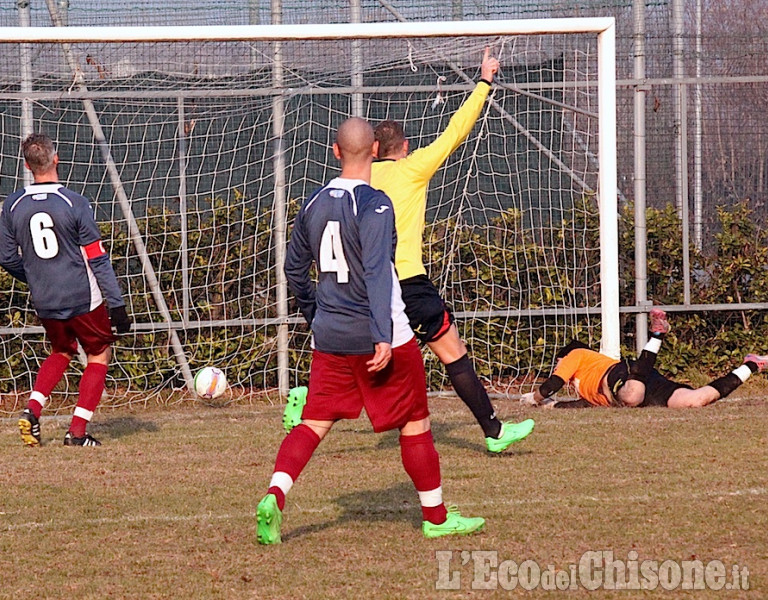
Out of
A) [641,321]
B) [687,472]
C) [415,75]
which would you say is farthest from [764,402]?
[415,75]

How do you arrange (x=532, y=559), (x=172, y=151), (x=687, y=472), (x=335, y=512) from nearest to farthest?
(x=532, y=559) < (x=335, y=512) < (x=687, y=472) < (x=172, y=151)

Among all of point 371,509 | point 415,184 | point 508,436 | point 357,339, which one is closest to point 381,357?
point 357,339

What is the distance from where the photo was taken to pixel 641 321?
35.9ft

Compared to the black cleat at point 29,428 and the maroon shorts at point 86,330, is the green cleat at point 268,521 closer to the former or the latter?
the maroon shorts at point 86,330

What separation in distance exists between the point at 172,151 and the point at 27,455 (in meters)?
3.76

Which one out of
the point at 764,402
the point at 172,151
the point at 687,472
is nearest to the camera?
the point at 687,472

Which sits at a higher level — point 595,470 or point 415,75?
point 415,75

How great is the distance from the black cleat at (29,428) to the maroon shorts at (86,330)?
0.50 meters

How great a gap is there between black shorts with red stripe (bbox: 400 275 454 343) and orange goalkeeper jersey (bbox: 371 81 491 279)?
0.19 ft

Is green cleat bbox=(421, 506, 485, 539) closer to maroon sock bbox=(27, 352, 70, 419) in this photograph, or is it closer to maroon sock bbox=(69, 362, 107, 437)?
maroon sock bbox=(69, 362, 107, 437)

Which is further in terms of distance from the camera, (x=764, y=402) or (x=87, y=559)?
(x=764, y=402)

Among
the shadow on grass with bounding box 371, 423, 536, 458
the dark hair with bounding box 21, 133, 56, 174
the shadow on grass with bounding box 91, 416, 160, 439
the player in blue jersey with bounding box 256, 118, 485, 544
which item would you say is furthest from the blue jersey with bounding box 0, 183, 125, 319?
the player in blue jersey with bounding box 256, 118, 485, 544

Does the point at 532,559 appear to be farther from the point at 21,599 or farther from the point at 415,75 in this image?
the point at 415,75

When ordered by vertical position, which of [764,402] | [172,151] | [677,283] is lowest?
[764,402]
